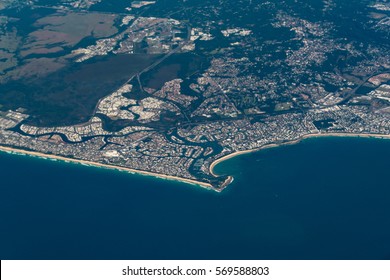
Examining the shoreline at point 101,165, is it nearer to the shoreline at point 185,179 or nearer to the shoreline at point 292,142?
the shoreline at point 185,179

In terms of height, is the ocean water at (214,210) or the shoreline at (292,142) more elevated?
the shoreline at (292,142)

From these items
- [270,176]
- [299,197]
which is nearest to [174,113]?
[270,176]

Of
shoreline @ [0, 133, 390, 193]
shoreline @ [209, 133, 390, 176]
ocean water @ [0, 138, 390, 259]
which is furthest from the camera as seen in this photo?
shoreline @ [209, 133, 390, 176]

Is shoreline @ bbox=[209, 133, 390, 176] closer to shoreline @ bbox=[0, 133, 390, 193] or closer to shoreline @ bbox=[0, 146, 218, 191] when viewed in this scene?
shoreline @ bbox=[0, 133, 390, 193]

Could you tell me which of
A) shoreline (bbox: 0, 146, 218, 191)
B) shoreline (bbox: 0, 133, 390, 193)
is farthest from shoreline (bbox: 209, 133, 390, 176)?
shoreline (bbox: 0, 146, 218, 191)

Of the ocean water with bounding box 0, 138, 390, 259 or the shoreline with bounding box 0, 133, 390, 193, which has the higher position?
the shoreline with bounding box 0, 133, 390, 193

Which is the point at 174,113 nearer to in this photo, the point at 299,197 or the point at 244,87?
the point at 244,87

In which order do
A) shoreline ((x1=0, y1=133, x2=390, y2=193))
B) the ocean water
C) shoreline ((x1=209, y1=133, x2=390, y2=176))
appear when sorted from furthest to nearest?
shoreline ((x1=209, y1=133, x2=390, y2=176)) < shoreline ((x1=0, y1=133, x2=390, y2=193)) < the ocean water

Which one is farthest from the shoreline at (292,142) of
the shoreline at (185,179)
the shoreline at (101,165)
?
the shoreline at (101,165)
